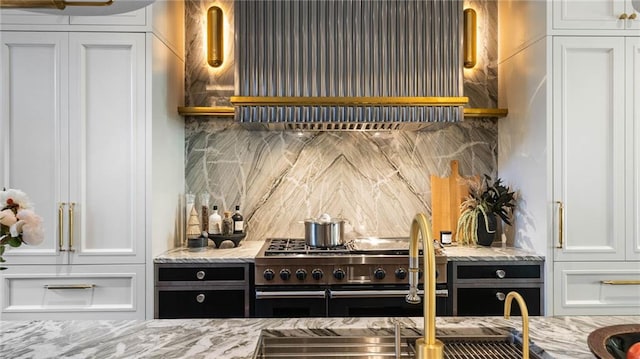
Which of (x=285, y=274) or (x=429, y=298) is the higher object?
(x=429, y=298)

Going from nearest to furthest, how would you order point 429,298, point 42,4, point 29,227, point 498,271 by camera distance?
point 429,298 < point 42,4 < point 29,227 < point 498,271

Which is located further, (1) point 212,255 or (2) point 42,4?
(1) point 212,255

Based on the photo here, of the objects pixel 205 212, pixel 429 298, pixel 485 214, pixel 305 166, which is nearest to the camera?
pixel 429 298

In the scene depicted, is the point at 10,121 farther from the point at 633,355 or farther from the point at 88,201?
the point at 633,355

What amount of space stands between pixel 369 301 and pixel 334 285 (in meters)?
0.22

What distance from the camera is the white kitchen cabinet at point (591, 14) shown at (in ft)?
8.41

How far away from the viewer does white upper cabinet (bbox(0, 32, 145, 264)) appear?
2500 mm

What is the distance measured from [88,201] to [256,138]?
1.18 metres

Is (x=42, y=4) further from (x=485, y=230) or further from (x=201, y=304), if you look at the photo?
(x=485, y=230)

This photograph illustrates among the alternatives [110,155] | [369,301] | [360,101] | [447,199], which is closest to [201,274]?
[110,155]

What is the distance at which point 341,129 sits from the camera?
323 centimetres

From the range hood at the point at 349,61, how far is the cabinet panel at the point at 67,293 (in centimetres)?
117

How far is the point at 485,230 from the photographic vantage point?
2.92 m

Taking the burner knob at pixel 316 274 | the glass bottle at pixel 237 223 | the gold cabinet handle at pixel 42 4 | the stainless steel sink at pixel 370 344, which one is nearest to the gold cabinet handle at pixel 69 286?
the glass bottle at pixel 237 223
